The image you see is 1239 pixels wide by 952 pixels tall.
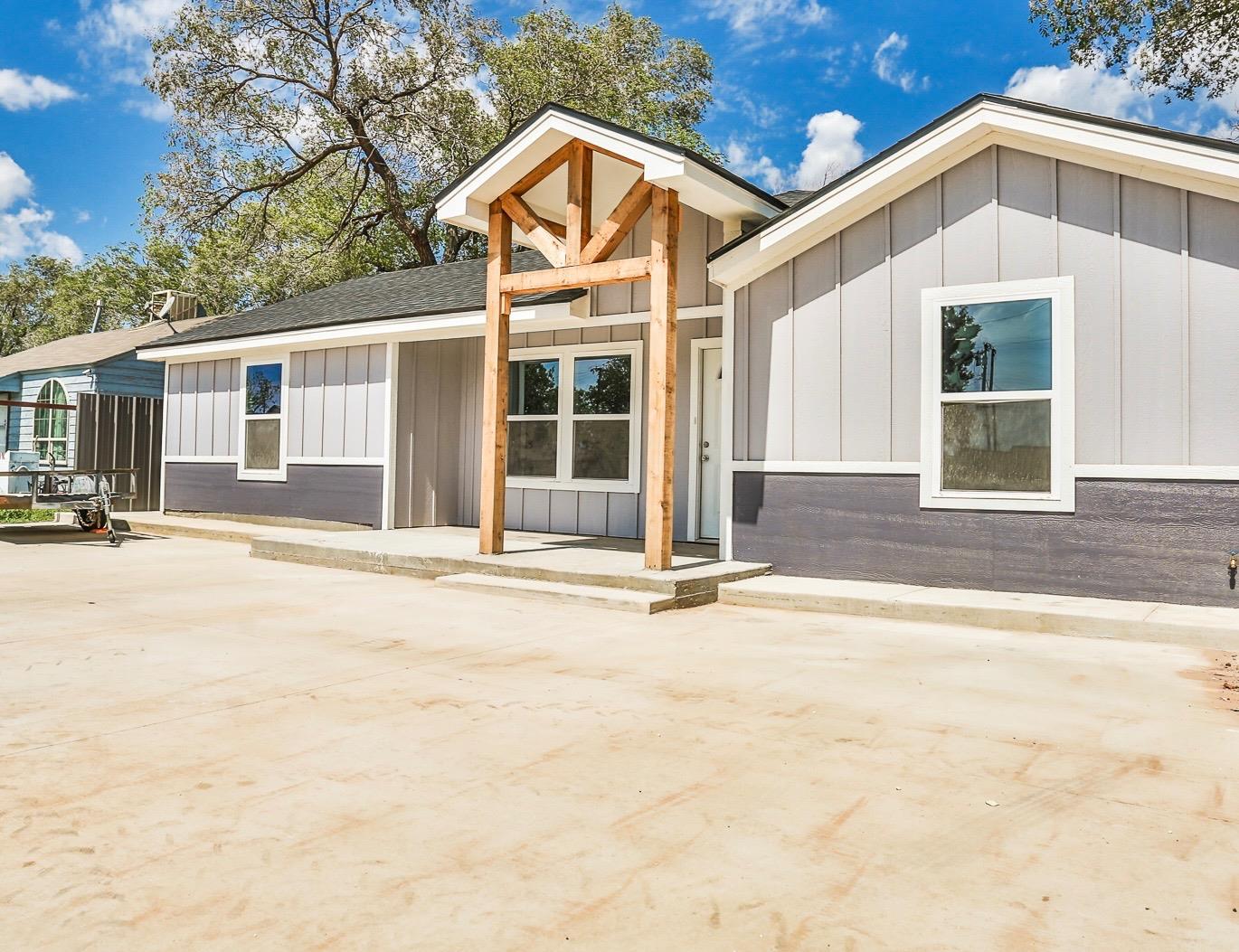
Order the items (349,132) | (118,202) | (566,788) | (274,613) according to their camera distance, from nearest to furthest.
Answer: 1. (566,788)
2. (274,613)
3. (349,132)
4. (118,202)

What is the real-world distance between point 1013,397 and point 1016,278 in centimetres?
79

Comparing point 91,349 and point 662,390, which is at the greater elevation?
point 91,349

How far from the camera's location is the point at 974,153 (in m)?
5.75

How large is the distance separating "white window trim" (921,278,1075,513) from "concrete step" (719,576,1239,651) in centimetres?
61

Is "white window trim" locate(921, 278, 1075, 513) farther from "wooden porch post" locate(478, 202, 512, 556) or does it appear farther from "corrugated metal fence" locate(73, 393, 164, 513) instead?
"corrugated metal fence" locate(73, 393, 164, 513)

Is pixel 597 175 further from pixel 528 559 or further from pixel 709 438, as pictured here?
pixel 528 559

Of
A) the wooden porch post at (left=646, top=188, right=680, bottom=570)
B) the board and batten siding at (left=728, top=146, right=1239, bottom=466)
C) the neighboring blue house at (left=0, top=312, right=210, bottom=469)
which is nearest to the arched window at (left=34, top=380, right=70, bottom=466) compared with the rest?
the neighboring blue house at (left=0, top=312, right=210, bottom=469)

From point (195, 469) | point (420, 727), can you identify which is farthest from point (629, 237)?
point (195, 469)

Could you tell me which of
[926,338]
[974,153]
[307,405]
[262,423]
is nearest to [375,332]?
[307,405]

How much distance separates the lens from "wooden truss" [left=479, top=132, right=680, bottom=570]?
6.16 m

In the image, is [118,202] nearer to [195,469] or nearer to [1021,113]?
[195,469]

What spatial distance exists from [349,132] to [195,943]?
75.1 ft

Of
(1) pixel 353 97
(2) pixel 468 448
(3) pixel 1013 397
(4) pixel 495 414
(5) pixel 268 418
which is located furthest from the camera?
(1) pixel 353 97

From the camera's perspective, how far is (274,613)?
17.3 feet
